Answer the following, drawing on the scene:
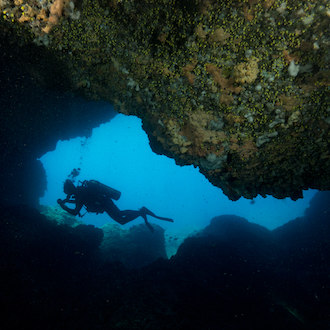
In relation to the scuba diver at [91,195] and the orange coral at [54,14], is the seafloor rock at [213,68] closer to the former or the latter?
the orange coral at [54,14]

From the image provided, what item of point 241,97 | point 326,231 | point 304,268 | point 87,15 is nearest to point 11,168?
point 87,15

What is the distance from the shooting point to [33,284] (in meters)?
6.38

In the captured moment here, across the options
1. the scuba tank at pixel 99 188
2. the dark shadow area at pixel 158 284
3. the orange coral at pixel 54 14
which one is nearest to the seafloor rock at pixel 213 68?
the orange coral at pixel 54 14

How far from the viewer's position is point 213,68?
9.99 ft

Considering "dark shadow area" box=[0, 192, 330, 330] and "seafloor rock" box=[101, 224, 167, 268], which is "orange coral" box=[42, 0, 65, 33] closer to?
"dark shadow area" box=[0, 192, 330, 330]

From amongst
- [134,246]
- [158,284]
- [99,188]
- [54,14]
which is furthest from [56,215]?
[54,14]

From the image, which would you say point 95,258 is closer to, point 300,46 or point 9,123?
point 9,123

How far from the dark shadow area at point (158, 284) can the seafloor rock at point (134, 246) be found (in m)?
0.57

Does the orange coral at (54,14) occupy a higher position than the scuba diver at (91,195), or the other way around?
the scuba diver at (91,195)

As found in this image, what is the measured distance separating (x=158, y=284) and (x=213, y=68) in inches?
304

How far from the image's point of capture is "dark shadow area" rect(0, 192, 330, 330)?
5.39 metres

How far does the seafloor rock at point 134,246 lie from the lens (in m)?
14.0

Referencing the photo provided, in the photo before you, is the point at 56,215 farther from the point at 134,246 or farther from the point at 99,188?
the point at 134,246

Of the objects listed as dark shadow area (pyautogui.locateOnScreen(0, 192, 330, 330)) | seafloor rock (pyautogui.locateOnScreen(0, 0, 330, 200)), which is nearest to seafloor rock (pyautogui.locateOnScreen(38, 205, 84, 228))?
dark shadow area (pyautogui.locateOnScreen(0, 192, 330, 330))
